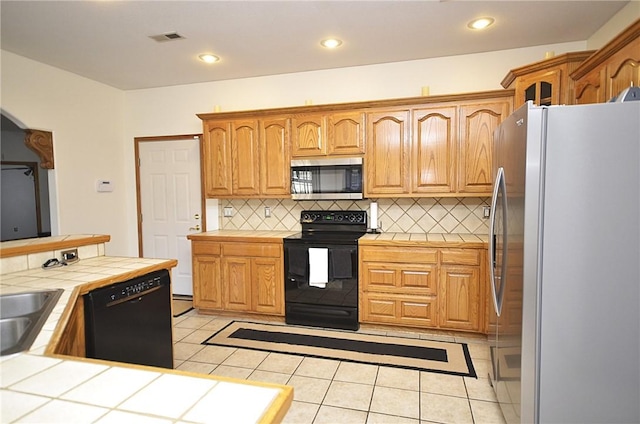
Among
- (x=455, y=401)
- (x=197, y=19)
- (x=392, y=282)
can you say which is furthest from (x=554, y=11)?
(x=455, y=401)

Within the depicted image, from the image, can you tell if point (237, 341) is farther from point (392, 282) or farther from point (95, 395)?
point (95, 395)

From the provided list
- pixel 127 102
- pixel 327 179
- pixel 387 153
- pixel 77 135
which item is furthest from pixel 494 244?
pixel 127 102

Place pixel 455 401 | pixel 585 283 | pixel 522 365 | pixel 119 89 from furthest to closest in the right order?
pixel 119 89, pixel 455 401, pixel 522 365, pixel 585 283

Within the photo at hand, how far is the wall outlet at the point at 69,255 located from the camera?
2.16 m

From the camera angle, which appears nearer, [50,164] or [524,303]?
[524,303]

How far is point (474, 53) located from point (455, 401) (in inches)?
122

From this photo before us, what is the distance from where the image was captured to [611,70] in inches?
80.8

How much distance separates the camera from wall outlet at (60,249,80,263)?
2.16 metres

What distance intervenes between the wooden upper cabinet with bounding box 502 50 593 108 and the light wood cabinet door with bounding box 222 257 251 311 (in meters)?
2.93

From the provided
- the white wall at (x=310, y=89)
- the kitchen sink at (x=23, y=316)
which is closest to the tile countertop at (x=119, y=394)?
the kitchen sink at (x=23, y=316)

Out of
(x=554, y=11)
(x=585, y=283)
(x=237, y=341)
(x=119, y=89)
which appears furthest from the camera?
(x=119, y=89)

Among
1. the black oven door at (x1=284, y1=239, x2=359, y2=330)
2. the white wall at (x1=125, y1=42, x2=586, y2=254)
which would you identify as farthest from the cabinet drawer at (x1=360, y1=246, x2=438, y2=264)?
the white wall at (x1=125, y1=42, x2=586, y2=254)

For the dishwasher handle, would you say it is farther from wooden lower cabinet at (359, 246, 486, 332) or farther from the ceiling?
the ceiling

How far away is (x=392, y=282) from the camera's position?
3.16 m
